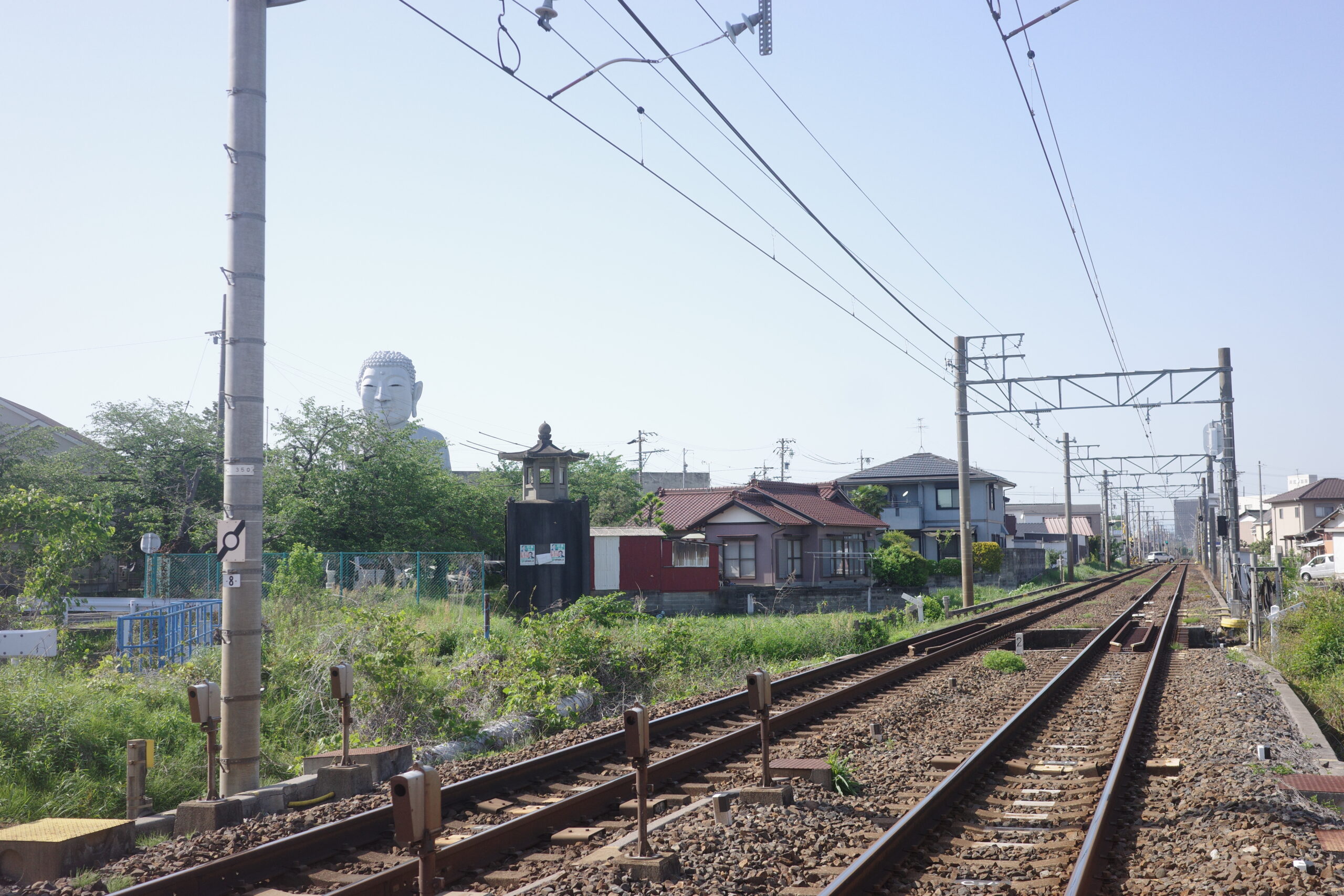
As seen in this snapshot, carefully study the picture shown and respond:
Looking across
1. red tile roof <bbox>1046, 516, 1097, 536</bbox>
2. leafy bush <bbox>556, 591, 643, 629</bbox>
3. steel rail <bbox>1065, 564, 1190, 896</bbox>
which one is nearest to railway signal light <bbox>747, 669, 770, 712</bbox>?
steel rail <bbox>1065, 564, 1190, 896</bbox>

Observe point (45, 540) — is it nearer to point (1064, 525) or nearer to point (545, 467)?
point (545, 467)

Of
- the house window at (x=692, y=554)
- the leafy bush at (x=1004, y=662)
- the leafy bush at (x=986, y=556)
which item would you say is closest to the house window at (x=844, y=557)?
the house window at (x=692, y=554)

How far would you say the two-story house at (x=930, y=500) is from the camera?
57.2 metres

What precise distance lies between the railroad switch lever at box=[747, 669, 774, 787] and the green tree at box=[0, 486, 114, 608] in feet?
38.5

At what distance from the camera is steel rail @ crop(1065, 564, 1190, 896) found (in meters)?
5.76

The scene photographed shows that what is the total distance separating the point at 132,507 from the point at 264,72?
2910 cm

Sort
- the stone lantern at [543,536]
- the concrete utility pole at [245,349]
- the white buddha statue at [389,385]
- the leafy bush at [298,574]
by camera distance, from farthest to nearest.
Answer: the white buddha statue at [389,385] < the stone lantern at [543,536] < the leafy bush at [298,574] < the concrete utility pole at [245,349]

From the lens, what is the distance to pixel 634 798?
8.27 metres

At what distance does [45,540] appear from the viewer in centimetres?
1566

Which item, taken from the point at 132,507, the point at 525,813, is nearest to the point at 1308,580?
the point at 525,813

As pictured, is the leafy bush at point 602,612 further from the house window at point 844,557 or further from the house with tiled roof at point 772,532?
the house window at point 844,557

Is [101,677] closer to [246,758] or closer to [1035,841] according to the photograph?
[246,758]

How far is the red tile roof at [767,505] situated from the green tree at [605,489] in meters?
2.27

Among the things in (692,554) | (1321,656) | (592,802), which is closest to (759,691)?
(592,802)
